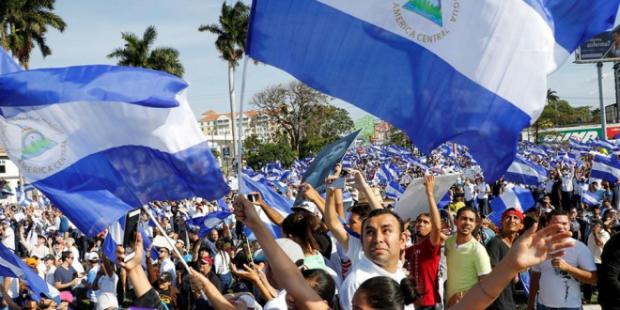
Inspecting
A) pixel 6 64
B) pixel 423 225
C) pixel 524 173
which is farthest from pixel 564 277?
pixel 524 173

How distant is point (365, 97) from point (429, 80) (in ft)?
1.45

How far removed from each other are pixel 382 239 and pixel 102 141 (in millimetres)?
3186

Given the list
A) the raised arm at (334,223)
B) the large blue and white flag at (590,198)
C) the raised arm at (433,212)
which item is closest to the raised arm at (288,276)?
the raised arm at (334,223)

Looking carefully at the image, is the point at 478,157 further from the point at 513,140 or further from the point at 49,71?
the point at 49,71

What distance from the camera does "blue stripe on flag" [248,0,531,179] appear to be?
4.71 metres

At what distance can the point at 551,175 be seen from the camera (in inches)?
859

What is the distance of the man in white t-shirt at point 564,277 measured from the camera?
17.4 ft

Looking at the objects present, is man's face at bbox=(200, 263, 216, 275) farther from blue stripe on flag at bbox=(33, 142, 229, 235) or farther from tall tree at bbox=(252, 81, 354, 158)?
tall tree at bbox=(252, 81, 354, 158)

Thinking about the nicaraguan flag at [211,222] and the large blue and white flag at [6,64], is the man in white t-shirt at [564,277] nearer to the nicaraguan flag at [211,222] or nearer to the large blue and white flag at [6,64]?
the large blue and white flag at [6,64]

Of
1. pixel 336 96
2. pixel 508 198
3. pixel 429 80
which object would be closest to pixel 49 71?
pixel 336 96

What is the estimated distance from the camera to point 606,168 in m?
18.8

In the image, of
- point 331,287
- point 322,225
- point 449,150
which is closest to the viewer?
point 331,287

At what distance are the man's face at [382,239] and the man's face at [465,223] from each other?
2.12 m

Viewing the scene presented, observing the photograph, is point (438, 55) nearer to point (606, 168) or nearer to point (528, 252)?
point (528, 252)
